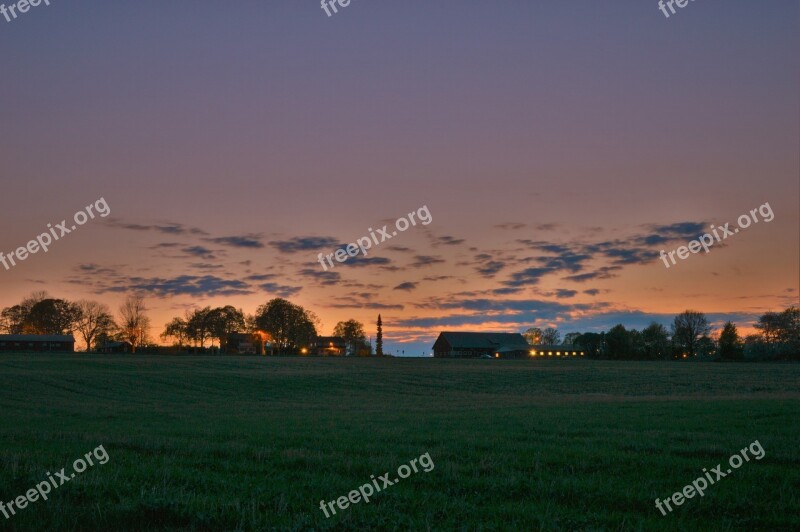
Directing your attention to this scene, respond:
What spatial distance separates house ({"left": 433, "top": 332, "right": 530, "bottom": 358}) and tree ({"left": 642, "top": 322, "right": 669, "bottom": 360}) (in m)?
37.2

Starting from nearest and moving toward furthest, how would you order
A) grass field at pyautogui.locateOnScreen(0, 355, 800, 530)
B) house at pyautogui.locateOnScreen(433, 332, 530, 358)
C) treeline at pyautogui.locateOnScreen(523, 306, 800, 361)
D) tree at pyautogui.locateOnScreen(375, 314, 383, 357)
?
grass field at pyautogui.locateOnScreen(0, 355, 800, 530)
treeline at pyautogui.locateOnScreen(523, 306, 800, 361)
tree at pyautogui.locateOnScreen(375, 314, 383, 357)
house at pyautogui.locateOnScreen(433, 332, 530, 358)

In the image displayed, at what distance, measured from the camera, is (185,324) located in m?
163

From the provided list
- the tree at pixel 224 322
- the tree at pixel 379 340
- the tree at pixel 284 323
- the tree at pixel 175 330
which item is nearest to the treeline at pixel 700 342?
the tree at pixel 379 340

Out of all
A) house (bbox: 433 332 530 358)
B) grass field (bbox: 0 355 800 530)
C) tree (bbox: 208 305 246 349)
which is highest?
tree (bbox: 208 305 246 349)

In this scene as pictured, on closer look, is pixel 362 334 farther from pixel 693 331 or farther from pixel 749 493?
pixel 749 493

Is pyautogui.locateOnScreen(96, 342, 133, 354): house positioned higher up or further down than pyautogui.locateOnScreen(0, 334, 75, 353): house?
further down

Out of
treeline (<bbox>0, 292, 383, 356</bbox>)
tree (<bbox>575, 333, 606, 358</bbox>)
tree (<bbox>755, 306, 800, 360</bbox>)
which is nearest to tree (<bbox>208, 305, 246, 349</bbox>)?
treeline (<bbox>0, 292, 383, 356</bbox>)

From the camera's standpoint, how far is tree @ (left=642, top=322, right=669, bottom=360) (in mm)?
142175

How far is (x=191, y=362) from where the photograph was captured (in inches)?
3351

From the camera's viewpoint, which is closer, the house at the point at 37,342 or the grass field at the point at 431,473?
the grass field at the point at 431,473

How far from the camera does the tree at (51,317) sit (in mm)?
148375

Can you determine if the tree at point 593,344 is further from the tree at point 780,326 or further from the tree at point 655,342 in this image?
the tree at point 780,326

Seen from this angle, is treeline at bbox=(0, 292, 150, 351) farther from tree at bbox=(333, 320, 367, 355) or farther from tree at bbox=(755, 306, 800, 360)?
tree at bbox=(755, 306, 800, 360)

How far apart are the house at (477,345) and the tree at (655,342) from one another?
37.2 metres
